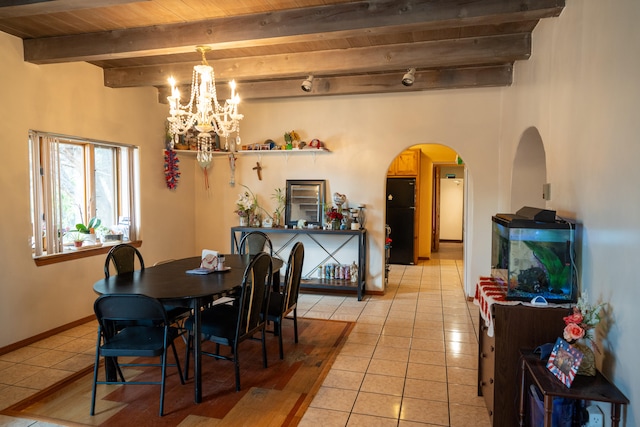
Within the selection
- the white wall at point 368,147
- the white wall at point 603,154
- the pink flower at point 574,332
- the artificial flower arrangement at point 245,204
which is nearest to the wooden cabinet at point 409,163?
the white wall at point 368,147

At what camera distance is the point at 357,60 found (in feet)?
13.0

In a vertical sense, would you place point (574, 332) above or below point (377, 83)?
below

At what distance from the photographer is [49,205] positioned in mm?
4008

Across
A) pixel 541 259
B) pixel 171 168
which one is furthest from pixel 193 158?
pixel 541 259

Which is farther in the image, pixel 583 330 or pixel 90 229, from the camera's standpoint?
pixel 90 229

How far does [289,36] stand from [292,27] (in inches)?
2.6

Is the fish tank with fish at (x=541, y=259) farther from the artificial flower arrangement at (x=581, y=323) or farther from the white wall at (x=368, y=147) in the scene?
the white wall at (x=368, y=147)

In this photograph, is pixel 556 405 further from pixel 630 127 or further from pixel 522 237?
pixel 630 127

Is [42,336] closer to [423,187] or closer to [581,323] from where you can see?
[581,323]

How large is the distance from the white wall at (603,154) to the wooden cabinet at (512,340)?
0.24 metres

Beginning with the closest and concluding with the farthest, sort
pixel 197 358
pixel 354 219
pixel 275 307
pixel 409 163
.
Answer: pixel 197 358
pixel 275 307
pixel 354 219
pixel 409 163

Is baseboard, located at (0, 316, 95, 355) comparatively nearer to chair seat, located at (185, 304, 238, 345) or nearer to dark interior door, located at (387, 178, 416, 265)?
chair seat, located at (185, 304, 238, 345)

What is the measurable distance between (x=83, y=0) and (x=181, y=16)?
2.57 feet

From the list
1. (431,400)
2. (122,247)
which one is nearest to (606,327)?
(431,400)
